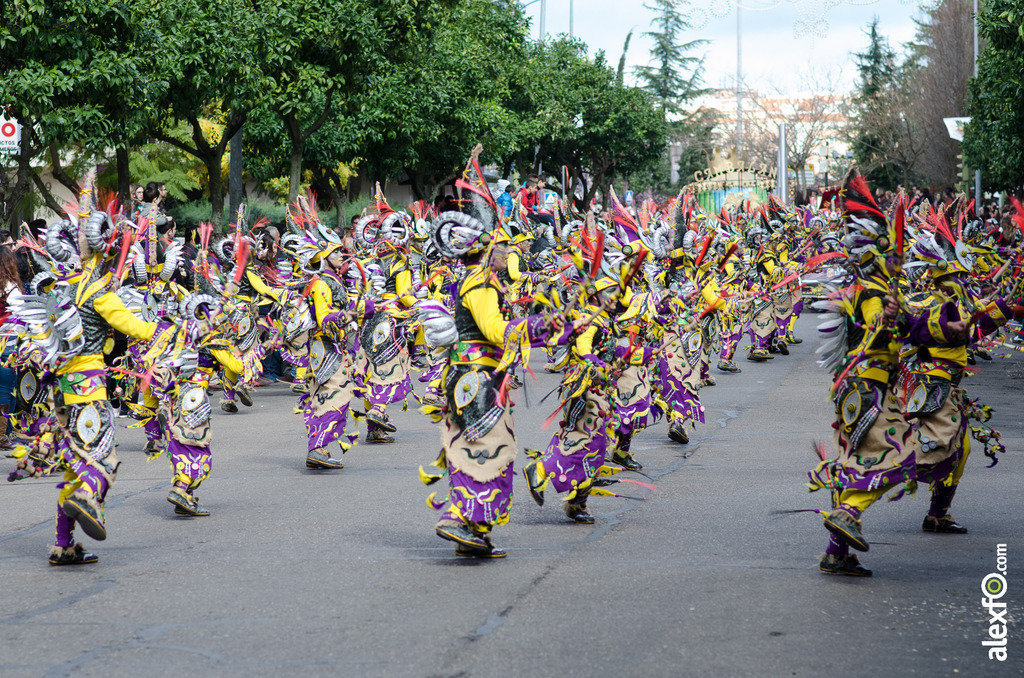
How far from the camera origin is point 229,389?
12.8m

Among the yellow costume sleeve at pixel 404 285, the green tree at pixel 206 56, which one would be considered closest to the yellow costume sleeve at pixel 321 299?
the yellow costume sleeve at pixel 404 285

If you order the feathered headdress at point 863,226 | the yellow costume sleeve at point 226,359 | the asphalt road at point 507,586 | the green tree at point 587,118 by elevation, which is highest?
the green tree at point 587,118

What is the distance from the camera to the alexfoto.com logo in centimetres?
494

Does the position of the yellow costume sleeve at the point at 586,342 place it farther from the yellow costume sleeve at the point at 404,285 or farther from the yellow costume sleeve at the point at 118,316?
the yellow costume sleeve at the point at 404,285

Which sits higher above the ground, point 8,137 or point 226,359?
point 8,137

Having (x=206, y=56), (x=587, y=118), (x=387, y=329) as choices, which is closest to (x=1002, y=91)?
(x=387, y=329)

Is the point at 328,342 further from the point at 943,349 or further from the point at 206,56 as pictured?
the point at 206,56

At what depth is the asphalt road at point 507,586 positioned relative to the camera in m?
4.92

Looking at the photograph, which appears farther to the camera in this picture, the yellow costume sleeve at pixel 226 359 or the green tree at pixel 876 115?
the green tree at pixel 876 115

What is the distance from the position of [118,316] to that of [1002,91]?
14.4 meters

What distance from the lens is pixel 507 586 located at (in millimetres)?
6039

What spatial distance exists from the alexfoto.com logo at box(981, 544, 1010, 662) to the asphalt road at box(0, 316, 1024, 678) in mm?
44

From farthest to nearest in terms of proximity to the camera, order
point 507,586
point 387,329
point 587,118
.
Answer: point 587,118 < point 387,329 < point 507,586

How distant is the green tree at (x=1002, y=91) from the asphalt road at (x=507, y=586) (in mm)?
7885
